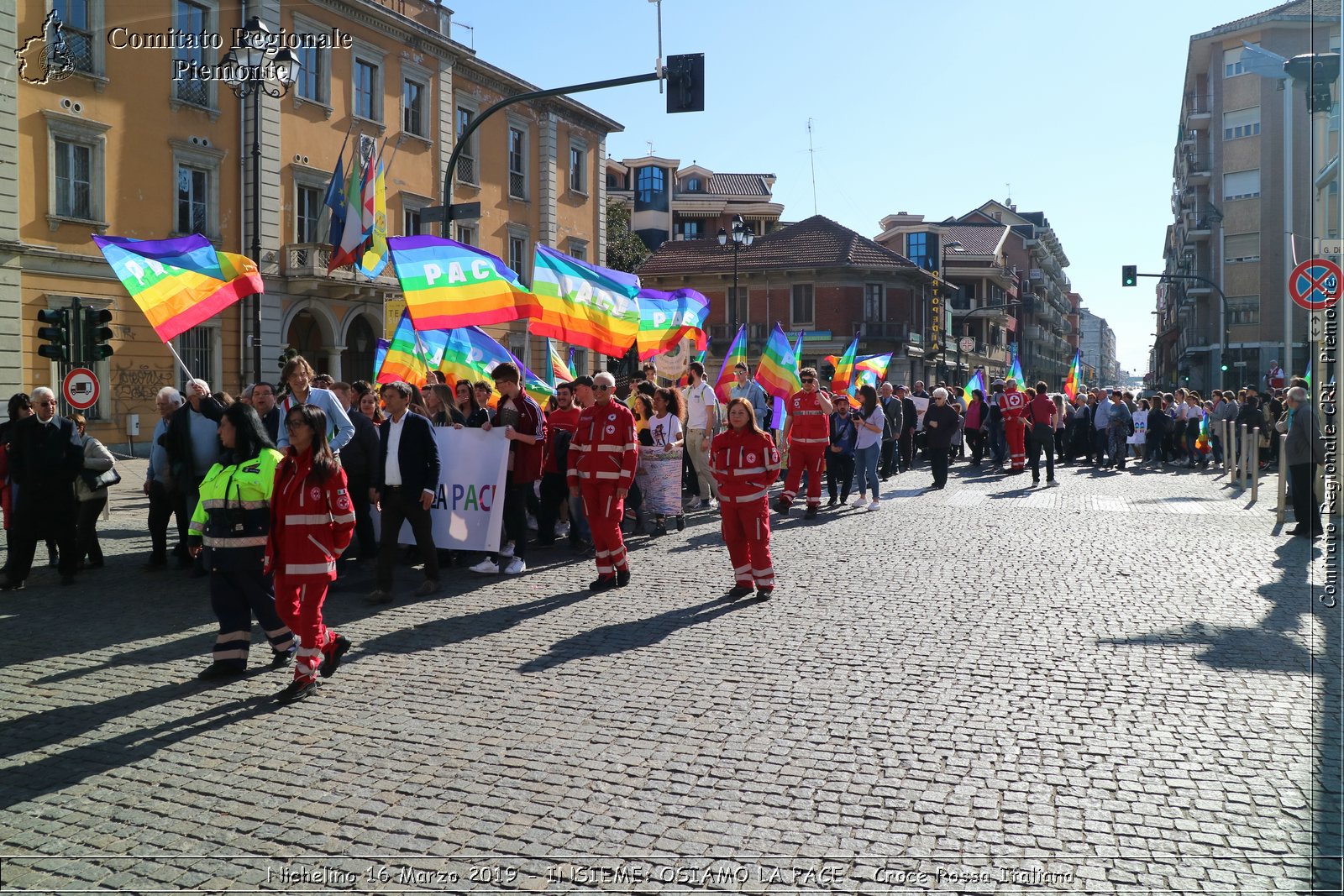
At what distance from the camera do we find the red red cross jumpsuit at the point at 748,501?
9125 mm

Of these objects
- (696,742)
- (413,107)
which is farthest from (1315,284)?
(413,107)

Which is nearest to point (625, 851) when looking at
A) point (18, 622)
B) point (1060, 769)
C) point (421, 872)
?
point (421, 872)

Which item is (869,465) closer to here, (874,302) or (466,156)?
(466,156)

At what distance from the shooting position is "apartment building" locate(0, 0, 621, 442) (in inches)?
891

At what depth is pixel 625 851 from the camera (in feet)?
13.3

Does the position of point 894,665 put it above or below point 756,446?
below

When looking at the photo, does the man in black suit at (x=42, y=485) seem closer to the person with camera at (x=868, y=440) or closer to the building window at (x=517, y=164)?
the person with camera at (x=868, y=440)

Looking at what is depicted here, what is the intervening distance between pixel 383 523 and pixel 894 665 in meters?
4.52

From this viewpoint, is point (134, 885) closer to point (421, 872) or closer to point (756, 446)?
point (421, 872)

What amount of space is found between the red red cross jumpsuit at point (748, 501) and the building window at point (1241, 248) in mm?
58005

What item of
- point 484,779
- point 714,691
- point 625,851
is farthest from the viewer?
point 714,691

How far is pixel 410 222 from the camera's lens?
33.6 m

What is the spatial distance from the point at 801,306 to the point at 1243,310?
943 inches

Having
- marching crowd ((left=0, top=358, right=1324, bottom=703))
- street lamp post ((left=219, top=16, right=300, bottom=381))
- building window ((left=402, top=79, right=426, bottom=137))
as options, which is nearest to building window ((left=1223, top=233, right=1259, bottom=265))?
marching crowd ((left=0, top=358, right=1324, bottom=703))
